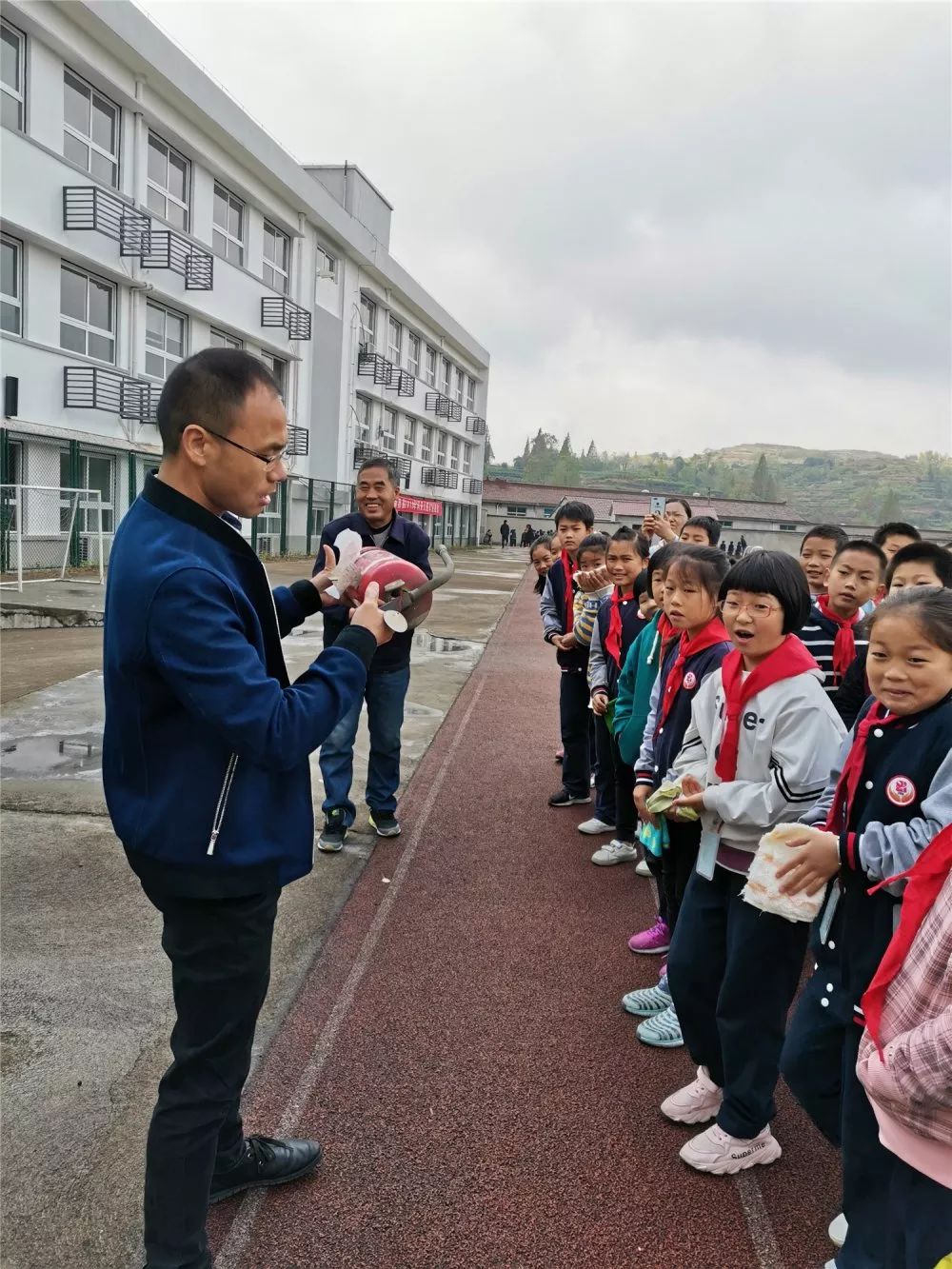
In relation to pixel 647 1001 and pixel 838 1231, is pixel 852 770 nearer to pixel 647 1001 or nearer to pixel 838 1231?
pixel 838 1231

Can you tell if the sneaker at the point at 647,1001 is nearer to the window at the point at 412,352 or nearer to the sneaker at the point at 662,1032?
the sneaker at the point at 662,1032

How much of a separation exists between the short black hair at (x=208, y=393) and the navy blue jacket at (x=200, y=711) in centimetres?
16

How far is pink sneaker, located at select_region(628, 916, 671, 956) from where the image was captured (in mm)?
3704

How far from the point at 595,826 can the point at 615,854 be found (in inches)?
18.2

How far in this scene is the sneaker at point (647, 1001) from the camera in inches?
126

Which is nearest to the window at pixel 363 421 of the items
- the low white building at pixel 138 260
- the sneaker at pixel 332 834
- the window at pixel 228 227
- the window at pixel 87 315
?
the low white building at pixel 138 260

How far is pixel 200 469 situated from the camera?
1.80 m

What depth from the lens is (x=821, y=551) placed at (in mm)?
4172

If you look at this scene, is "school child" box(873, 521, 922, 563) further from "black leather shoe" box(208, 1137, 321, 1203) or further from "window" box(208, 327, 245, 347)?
"window" box(208, 327, 245, 347)

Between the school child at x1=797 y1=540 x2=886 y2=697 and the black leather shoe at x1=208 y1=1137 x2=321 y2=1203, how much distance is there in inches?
106

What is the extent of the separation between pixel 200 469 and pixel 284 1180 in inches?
75.9

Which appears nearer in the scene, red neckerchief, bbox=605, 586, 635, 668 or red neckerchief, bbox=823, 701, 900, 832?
red neckerchief, bbox=823, 701, 900, 832

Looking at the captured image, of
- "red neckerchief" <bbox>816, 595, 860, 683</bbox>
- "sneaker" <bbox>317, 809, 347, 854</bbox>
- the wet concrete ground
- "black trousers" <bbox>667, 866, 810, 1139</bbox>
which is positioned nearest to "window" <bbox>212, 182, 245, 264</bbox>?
the wet concrete ground

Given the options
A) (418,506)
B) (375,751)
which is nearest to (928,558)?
(375,751)
